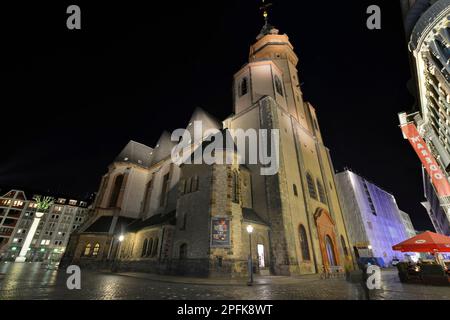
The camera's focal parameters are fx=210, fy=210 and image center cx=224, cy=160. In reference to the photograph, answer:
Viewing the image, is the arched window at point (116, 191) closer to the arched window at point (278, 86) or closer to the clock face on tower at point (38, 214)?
the arched window at point (278, 86)

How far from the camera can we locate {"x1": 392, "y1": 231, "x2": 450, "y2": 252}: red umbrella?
10.7 metres

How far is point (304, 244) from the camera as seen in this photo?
18.9 m

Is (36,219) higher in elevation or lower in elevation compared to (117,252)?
higher

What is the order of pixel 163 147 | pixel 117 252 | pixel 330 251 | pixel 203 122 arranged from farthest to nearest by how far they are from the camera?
pixel 163 147 → pixel 203 122 → pixel 117 252 → pixel 330 251

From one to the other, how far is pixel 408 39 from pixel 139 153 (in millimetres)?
38805

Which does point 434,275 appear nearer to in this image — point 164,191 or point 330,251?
point 330,251

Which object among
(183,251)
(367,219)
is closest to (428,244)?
(183,251)

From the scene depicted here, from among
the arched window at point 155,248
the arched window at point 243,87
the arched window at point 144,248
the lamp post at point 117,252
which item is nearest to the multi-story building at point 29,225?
the lamp post at point 117,252

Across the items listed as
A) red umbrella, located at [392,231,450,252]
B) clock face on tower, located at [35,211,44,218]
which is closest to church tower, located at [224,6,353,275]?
red umbrella, located at [392,231,450,252]

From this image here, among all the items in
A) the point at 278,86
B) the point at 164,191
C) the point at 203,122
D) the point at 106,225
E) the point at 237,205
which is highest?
the point at 278,86

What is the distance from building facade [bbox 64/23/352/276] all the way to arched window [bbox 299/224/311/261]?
0.29 feet

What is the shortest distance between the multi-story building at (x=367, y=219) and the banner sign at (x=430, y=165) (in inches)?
1020

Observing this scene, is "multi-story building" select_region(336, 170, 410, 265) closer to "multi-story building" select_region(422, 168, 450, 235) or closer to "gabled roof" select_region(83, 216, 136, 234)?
"multi-story building" select_region(422, 168, 450, 235)

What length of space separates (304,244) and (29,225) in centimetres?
7943
